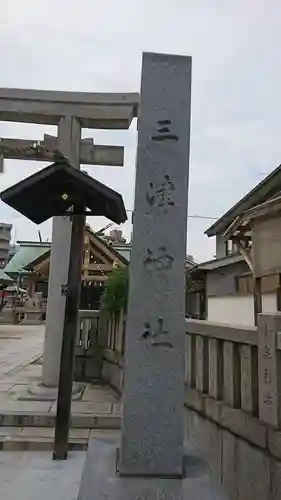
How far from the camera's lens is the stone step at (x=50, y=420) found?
5.15 m

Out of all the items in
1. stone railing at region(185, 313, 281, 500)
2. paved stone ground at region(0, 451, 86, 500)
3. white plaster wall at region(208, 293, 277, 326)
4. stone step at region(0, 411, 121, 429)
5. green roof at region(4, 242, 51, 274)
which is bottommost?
paved stone ground at region(0, 451, 86, 500)

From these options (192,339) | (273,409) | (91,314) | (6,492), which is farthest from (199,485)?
(91,314)

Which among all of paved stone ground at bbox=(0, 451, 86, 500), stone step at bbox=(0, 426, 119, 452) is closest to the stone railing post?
paved stone ground at bbox=(0, 451, 86, 500)

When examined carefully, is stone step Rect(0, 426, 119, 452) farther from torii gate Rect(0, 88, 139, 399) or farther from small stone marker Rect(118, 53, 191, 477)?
small stone marker Rect(118, 53, 191, 477)

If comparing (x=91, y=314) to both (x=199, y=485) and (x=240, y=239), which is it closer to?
(x=240, y=239)

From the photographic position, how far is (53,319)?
6.80m

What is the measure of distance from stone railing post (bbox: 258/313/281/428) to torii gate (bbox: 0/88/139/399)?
416 centimetres

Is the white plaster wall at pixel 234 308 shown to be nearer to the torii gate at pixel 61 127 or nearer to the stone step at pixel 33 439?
Answer: the torii gate at pixel 61 127

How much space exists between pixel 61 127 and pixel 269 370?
197 inches

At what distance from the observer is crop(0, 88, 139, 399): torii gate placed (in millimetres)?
6621

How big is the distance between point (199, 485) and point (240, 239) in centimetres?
630

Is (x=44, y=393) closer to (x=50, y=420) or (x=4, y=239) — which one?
(x=50, y=420)

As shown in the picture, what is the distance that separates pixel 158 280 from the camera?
290 centimetres

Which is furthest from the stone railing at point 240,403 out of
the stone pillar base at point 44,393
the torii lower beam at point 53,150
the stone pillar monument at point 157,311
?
the torii lower beam at point 53,150
